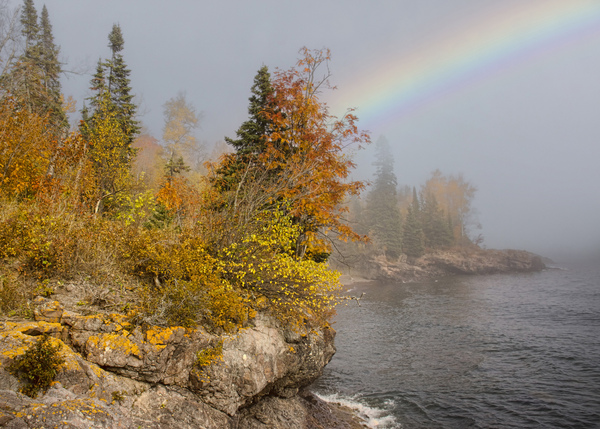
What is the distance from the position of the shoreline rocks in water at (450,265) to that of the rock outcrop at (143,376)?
51400 millimetres

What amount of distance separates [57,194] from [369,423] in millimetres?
13383

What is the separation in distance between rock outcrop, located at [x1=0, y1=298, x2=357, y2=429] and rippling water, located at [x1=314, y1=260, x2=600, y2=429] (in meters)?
Answer: 6.05

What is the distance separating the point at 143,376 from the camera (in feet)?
19.0

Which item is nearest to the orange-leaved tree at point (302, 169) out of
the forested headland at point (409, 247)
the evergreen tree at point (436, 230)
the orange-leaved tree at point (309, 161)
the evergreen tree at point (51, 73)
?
the orange-leaved tree at point (309, 161)

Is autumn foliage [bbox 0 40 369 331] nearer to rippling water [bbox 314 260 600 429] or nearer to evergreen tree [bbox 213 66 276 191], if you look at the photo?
evergreen tree [bbox 213 66 276 191]

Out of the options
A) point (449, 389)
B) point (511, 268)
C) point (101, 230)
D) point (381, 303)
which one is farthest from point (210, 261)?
point (511, 268)

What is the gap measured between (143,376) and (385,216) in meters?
61.5

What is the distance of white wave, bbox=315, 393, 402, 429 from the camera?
1144 cm

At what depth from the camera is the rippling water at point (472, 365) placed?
463 inches

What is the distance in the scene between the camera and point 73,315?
5723mm

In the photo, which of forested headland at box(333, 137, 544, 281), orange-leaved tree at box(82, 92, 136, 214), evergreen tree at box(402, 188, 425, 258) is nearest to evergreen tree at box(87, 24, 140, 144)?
orange-leaved tree at box(82, 92, 136, 214)

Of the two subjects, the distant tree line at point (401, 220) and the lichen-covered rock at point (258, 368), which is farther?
the distant tree line at point (401, 220)

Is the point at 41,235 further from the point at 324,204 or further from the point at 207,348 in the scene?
the point at 324,204

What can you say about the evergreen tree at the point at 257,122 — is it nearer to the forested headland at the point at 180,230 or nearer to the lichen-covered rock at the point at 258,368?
the forested headland at the point at 180,230
